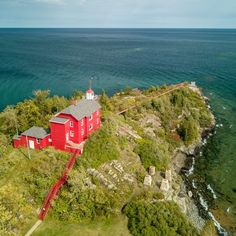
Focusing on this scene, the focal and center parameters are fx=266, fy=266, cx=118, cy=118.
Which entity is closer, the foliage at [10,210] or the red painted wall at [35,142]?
the foliage at [10,210]

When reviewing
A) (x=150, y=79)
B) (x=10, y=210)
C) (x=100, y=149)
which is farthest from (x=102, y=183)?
(x=150, y=79)

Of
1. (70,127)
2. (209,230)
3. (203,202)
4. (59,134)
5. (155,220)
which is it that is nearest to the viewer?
(155,220)

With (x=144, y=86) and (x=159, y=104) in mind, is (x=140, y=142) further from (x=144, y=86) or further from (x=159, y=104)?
(x=144, y=86)

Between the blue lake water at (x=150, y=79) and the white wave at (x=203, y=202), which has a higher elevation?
the blue lake water at (x=150, y=79)

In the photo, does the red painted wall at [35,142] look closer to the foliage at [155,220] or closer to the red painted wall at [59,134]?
the red painted wall at [59,134]

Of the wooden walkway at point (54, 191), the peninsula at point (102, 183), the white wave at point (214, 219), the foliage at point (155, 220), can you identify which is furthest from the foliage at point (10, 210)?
the white wave at point (214, 219)

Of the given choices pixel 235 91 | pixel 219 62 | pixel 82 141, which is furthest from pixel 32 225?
pixel 219 62

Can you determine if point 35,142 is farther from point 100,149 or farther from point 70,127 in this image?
point 100,149
